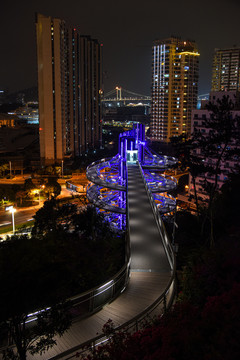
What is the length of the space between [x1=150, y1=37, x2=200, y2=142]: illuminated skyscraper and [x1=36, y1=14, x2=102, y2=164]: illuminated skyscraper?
1634cm

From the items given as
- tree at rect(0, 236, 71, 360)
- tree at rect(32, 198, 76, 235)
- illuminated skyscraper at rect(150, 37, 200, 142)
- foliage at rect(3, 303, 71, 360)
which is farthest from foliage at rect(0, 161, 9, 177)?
illuminated skyscraper at rect(150, 37, 200, 142)

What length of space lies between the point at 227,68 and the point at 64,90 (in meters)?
63.9

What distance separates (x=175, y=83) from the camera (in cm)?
7281

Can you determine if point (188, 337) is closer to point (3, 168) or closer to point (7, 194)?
point (7, 194)

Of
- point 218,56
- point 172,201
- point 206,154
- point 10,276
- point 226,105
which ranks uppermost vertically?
point 218,56

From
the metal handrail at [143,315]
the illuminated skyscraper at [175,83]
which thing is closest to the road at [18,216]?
the metal handrail at [143,315]

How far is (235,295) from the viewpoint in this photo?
5.07 m

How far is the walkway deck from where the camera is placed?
6.05 meters

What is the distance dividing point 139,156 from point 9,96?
591 feet

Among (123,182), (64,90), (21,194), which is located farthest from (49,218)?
(64,90)

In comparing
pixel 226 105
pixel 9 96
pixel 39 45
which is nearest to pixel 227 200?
pixel 226 105

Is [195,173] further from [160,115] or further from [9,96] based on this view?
[9,96]

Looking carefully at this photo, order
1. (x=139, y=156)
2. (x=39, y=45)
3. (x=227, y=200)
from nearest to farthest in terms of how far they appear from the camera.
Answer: (x=227, y=200) → (x=139, y=156) → (x=39, y=45)

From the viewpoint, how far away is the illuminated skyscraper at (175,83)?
72.1 m
